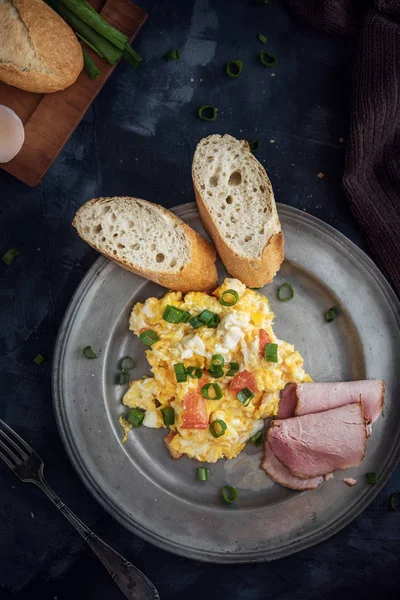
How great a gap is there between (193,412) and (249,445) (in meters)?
0.44

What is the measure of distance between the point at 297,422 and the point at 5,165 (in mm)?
2088

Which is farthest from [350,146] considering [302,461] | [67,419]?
[67,419]

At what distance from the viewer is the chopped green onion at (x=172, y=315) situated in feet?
8.89

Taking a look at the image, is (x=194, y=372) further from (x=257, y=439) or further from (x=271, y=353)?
(x=257, y=439)

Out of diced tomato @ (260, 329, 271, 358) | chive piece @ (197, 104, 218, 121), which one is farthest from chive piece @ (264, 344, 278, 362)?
chive piece @ (197, 104, 218, 121)

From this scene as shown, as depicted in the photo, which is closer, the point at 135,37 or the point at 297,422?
the point at 297,422

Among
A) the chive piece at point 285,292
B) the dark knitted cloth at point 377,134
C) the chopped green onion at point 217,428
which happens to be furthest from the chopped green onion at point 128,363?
the dark knitted cloth at point 377,134

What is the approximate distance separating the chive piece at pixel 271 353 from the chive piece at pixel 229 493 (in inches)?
30.9

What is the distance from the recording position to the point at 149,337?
9.05 ft

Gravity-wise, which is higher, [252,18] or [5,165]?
[252,18]

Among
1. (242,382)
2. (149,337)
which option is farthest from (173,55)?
(242,382)

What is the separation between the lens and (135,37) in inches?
121

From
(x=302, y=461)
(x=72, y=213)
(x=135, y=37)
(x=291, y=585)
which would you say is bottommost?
(x=291, y=585)

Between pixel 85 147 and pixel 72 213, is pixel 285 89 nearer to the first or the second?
pixel 85 147
